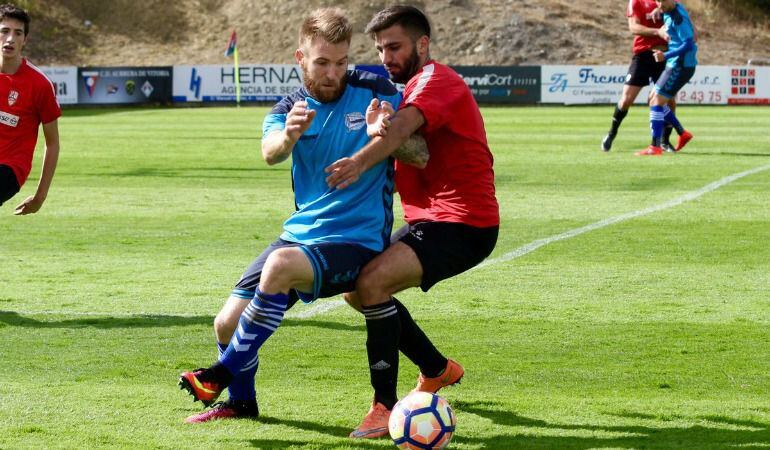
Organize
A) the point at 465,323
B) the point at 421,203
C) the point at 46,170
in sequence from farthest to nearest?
the point at 46,170
the point at 465,323
the point at 421,203

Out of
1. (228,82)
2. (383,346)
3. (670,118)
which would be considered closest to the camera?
(383,346)

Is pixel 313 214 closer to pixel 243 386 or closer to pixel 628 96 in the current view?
pixel 243 386

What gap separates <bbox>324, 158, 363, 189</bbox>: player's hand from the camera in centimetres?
462

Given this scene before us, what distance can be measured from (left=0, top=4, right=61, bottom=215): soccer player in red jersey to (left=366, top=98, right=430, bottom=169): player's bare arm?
3301 mm

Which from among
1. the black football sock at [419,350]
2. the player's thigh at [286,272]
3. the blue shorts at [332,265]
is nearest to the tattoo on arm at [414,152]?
the blue shorts at [332,265]

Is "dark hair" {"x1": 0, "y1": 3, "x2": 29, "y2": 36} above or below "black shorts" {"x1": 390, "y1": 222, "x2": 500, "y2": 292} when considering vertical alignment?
above

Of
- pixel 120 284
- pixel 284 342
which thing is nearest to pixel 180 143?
pixel 120 284

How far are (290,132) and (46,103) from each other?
3.55m

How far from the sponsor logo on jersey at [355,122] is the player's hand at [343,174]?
0.30 meters

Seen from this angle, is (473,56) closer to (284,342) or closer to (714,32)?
(714,32)

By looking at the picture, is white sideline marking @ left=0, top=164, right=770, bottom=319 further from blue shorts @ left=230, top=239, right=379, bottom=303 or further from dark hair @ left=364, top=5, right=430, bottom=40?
dark hair @ left=364, top=5, right=430, bottom=40

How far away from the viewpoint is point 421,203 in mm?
5312

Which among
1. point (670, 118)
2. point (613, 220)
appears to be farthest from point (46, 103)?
point (670, 118)

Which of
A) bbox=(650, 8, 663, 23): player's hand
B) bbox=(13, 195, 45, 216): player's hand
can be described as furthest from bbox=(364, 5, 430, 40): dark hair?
bbox=(650, 8, 663, 23): player's hand
